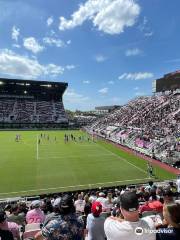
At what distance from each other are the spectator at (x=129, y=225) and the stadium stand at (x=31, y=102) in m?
93.3

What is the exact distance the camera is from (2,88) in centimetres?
10425

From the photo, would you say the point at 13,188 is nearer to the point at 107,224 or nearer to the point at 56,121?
the point at 107,224

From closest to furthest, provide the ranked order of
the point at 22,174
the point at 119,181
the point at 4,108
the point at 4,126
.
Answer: the point at 119,181 < the point at 22,174 < the point at 4,126 < the point at 4,108

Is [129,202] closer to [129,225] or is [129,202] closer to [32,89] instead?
[129,225]

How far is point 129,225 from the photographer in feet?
11.8

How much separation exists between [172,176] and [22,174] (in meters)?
13.8

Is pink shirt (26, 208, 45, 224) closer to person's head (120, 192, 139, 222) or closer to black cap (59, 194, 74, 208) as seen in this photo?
black cap (59, 194, 74, 208)

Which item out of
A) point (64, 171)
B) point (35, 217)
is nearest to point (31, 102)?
point (64, 171)

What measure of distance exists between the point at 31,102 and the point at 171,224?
4185 inches

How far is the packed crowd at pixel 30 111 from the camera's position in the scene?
96.8 m

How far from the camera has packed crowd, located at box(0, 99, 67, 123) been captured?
96.8 metres

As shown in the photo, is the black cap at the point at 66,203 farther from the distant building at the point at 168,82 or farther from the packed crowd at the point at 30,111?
the packed crowd at the point at 30,111

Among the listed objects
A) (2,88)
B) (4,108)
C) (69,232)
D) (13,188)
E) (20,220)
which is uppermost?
(2,88)

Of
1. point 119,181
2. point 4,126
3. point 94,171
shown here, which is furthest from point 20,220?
point 4,126
